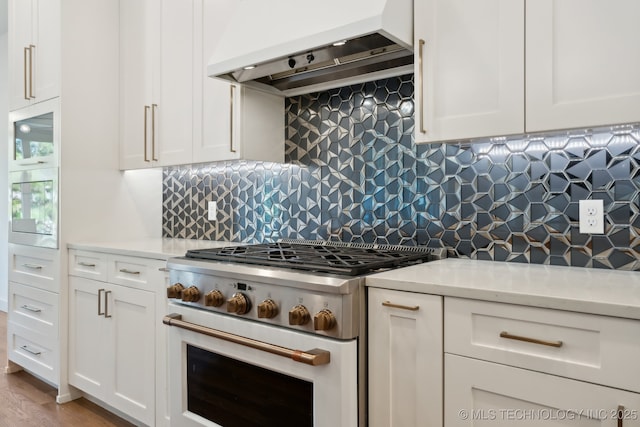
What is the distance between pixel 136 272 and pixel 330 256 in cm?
108

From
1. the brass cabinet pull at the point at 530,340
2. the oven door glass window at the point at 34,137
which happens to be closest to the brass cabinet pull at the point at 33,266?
the oven door glass window at the point at 34,137

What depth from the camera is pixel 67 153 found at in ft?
8.56

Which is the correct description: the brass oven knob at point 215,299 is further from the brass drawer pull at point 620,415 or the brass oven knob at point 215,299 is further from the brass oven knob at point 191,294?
the brass drawer pull at point 620,415

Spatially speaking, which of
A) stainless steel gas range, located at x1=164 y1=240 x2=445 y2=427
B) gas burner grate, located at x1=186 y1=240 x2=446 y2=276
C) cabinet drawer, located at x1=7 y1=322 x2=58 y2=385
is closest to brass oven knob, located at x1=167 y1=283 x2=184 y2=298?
stainless steel gas range, located at x1=164 y1=240 x2=445 y2=427

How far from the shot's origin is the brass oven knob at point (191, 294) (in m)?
1.77

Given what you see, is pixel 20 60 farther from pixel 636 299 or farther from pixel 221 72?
pixel 636 299

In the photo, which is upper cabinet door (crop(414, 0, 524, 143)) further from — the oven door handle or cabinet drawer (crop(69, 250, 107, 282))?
cabinet drawer (crop(69, 250, 107, 282))

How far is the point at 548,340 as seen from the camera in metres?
1.11

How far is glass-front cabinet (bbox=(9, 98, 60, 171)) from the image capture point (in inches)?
104

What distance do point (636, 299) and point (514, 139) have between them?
786mm

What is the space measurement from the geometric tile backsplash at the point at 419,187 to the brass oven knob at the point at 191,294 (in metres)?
0.71

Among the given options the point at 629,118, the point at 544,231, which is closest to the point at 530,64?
the point at 629,118

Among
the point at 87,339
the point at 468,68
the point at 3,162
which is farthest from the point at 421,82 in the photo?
the point at 3,162

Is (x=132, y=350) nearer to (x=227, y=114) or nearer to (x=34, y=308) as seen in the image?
(x=34, y=308)
